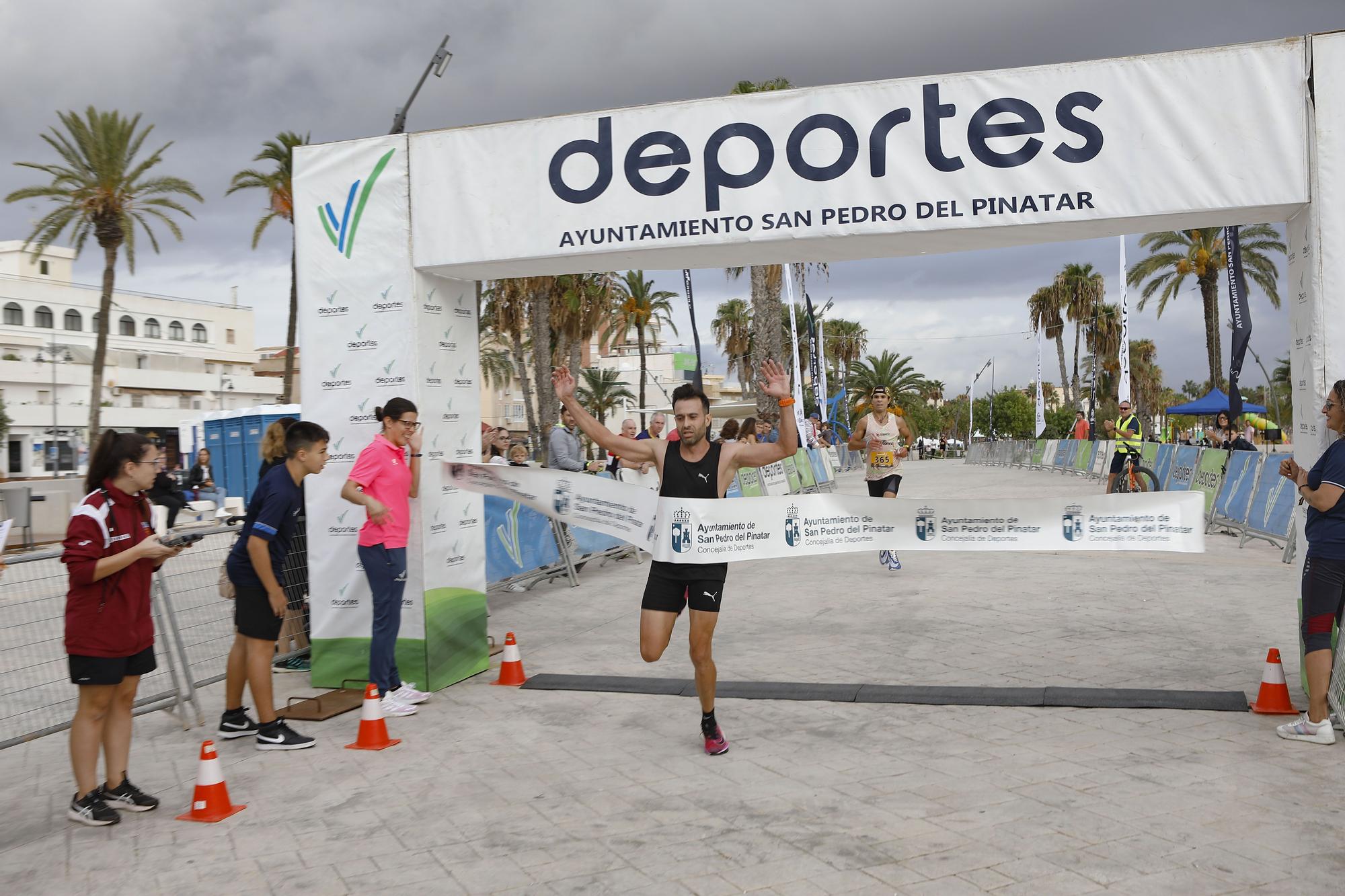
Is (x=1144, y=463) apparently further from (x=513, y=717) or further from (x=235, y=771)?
(x=235, y=771)

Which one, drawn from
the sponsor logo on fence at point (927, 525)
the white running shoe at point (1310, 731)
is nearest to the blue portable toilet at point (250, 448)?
the sponsor logo on fence at point (927, 525)

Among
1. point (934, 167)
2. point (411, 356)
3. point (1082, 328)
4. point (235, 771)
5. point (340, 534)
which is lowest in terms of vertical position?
point (235, 771)

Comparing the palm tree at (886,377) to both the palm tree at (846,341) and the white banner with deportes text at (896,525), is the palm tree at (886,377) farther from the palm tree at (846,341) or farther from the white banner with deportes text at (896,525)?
the white banner with deportes text at (896,525)

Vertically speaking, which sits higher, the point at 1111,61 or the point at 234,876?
the point at 1111,61

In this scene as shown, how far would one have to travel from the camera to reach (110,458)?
16.1 ft

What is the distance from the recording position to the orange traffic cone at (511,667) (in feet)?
24.3

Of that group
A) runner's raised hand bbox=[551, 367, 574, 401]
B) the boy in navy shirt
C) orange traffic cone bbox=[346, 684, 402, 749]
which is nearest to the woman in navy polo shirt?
runner's raised hand bbox=[551, 367, 574, 401]

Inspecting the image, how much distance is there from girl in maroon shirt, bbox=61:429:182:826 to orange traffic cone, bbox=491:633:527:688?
275 cm

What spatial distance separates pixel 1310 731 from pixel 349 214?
23.4 feet

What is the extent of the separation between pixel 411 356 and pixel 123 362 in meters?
75.7

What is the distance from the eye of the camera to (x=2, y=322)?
67312mm

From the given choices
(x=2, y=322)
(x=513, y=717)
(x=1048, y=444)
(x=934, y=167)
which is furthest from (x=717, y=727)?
(x=2, y=322)

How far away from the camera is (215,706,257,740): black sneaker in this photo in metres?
6.21

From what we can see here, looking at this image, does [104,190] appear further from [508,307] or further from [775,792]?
[775,792]
